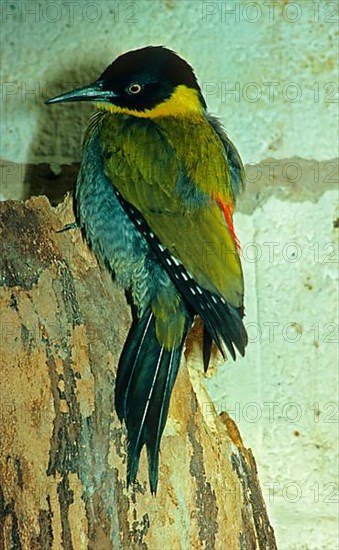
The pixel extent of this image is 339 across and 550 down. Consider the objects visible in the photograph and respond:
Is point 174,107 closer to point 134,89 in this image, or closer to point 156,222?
point 134,89

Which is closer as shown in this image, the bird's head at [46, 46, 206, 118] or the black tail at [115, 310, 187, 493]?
the black tail at [115, 310, 187, 493]

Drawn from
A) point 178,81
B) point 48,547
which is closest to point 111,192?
point 178,81

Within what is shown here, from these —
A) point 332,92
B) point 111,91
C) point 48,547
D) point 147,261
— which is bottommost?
point 48,547

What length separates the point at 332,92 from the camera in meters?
1.68

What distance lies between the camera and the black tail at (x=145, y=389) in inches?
45.2

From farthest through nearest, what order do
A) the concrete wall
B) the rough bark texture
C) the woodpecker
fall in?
the concrete wall → the woodpecker → the rough bark texture

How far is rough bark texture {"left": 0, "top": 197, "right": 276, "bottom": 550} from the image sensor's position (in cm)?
106

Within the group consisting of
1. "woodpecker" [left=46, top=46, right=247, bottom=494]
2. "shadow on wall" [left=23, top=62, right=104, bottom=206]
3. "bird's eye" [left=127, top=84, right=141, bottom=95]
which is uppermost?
"shadow on wall" [left=23, top=62, right=104, bottom=206]

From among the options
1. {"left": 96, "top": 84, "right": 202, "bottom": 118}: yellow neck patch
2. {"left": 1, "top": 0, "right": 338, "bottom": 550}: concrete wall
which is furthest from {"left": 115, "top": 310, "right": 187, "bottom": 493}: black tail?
{"left": 1, "top": 0, "right": 338, "bottom": 550}: concrete wall

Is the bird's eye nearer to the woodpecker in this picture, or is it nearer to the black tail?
the woodpecker

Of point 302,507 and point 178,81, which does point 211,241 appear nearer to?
point 178,81

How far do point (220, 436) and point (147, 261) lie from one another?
0.27m

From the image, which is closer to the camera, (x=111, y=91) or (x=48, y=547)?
(x=48, y=547)

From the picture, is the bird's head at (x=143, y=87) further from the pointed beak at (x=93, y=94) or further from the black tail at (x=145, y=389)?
the black tail at (x=145, y=389)
